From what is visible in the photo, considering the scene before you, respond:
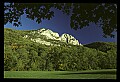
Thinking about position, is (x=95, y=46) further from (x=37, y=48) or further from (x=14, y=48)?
(x=14, y=48)

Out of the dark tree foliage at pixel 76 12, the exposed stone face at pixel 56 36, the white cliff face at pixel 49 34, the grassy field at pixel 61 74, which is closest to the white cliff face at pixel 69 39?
the exposed stone face at pixel 56 36

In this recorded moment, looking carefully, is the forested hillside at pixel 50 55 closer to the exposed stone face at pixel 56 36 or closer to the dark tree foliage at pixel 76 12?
the exposed stone face at pixel 56 36

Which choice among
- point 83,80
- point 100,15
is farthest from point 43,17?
point 83,80

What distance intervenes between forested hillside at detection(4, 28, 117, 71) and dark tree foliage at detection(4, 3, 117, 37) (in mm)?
821

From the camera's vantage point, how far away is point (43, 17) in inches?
283

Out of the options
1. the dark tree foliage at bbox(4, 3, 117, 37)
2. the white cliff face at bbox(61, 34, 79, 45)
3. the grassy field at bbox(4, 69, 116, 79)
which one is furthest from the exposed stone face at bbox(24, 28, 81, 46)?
the grassy field at bbox(4, 69, 116, 79)

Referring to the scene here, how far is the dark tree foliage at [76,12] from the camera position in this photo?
6797mm

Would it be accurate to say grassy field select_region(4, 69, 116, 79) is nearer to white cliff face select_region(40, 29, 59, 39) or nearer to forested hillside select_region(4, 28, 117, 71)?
forested hillside select_region(4, 28, 117, 71)

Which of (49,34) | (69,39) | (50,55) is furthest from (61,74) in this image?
(49,34)

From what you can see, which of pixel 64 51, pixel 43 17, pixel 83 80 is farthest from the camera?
pixel 64 51

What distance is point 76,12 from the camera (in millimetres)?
7172

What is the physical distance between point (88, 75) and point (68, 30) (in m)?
1.33

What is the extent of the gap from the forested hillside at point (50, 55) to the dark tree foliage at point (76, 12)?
82 centimetres

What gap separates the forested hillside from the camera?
7.97 metres
